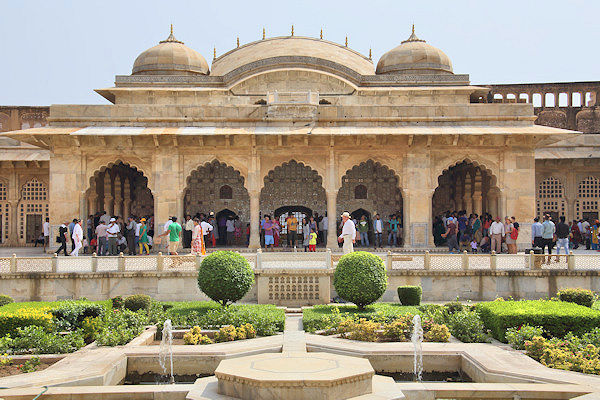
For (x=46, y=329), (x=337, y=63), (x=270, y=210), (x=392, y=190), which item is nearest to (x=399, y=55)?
(x=337, y=63)

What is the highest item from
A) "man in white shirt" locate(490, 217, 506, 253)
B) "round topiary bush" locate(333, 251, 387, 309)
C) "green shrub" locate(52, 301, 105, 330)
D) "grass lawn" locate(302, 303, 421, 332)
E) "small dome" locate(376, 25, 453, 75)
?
"small dome" locate(376, 25, 453, 75)

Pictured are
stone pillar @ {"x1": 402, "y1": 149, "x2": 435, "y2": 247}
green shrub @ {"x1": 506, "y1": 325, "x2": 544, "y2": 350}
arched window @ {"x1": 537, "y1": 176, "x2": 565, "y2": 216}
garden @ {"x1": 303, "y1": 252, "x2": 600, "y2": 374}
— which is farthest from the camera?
arched window @ {"x1": 537, "y1": 176, "x2": 565, "y2": 216}

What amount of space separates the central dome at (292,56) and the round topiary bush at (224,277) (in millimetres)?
11859

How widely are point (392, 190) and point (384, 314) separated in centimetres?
1102

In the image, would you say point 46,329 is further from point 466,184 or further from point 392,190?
point 466,184

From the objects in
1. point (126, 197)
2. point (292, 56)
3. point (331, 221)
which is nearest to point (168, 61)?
point (292, 56)

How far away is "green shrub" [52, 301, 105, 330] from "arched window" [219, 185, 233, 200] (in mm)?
10731

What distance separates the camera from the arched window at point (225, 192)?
20969 mm

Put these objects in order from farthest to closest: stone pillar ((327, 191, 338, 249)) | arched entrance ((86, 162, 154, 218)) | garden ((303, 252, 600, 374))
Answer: arched entrance ((86, 162, 154, 218)) < stone pillar ((327, 191, 338, 249)) < garden ((303, 252, 600, 374))

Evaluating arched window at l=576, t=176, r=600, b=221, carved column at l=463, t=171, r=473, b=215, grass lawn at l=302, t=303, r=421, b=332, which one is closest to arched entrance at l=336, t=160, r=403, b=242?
carved column at l=463, t=171, r=473, b=215

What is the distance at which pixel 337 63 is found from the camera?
22078 mm

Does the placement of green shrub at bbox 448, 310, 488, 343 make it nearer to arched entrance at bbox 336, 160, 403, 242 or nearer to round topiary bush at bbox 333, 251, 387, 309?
round topiary bush at bbox 333, 251, 387, 309

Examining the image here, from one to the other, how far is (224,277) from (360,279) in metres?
2.32

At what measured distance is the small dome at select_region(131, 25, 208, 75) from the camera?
23.4 meters
